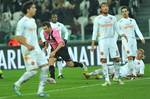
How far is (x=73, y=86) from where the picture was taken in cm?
1961

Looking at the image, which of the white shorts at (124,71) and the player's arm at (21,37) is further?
the white shorts at (124,71)

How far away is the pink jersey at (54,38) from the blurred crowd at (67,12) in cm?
1005

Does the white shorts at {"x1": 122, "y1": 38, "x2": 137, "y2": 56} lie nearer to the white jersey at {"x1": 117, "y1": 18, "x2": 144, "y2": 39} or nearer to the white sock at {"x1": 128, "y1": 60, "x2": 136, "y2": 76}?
the white jersey at {"x1": 117, "y1": 18, "x2": 144, "y2": 39}

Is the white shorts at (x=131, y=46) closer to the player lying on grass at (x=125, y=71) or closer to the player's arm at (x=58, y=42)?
the player lying on grass at (x=125, y=71)

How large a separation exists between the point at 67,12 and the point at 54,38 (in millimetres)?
11990

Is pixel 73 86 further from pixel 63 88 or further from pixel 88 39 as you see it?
pixel 88 39

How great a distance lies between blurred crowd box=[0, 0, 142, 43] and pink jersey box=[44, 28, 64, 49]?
10.0 metres

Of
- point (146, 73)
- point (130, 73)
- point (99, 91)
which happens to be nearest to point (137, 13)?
point (146, 73)

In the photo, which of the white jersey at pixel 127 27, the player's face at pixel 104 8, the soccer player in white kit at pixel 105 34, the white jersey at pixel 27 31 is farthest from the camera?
the white jersey at pixel 127 27

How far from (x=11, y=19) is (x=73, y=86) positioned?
1560 cm

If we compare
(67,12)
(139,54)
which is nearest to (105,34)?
(139,54)

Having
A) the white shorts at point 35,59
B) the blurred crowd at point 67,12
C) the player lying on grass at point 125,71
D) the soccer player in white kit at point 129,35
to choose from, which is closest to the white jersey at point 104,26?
the player lying on grass at point 125,71

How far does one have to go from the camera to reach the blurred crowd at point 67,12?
3228 cm

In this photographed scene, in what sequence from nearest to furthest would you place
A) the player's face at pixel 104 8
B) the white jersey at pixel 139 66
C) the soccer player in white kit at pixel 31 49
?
the soccer player in white kit at pixel 31 49 → the player's face at pixel 104 8 → the white jersey at pixel 139 66
